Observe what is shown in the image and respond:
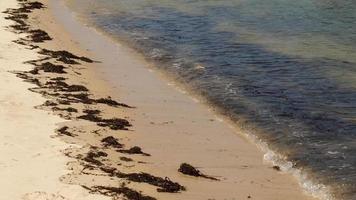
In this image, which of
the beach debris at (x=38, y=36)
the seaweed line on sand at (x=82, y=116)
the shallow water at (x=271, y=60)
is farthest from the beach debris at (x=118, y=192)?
the beach debris at (x=38, y=36)

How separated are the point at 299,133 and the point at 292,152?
1410mm

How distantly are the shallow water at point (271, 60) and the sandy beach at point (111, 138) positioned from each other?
0.99 meters

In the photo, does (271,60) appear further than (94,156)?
Yes

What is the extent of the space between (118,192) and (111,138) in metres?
3.25

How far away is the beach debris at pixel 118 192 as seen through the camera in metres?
12.5

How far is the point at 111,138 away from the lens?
15727 millimetres

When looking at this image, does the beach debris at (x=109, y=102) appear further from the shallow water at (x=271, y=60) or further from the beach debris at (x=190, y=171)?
the beach debris at (x=190, y=171)

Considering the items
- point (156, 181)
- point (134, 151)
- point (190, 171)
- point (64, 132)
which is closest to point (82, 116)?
point (64, 132)

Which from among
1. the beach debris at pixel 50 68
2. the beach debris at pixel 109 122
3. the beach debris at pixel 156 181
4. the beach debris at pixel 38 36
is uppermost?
the beach debris at pixel 156 181

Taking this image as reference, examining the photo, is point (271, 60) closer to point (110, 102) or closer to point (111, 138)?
point (110, 102)

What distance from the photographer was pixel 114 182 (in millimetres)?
13148

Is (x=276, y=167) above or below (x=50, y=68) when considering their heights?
below

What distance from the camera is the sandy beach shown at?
43.1 feet

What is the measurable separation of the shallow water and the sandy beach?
3.24 ft
